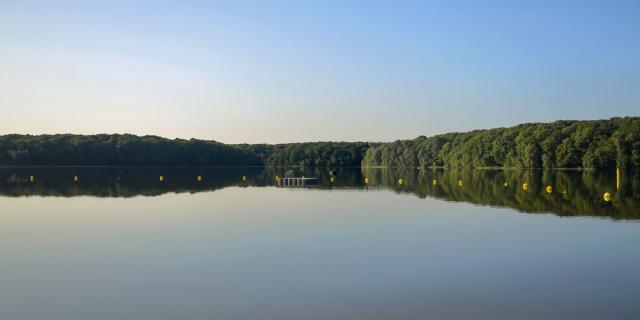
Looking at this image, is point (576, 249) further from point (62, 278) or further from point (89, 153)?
point (89, 153)

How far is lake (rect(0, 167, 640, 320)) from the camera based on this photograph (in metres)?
15.4

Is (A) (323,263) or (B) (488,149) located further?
(B) (488,149)

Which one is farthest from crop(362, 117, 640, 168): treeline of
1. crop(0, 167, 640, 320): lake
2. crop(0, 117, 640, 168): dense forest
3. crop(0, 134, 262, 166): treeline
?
crop(0, 134, 262, 166): treeline

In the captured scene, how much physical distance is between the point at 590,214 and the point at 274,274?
25.9 m

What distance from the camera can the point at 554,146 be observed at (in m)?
127

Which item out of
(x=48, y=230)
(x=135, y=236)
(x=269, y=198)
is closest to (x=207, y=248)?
(x=135, y=236)

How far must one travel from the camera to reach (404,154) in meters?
196

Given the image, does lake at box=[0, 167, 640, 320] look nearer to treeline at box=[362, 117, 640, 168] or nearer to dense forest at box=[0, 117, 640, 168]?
treeline at box=[362, 117, 640, 168]

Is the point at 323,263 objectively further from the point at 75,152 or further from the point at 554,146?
the point at 75,152

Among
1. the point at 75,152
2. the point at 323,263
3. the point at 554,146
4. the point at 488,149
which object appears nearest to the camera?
the point at 323,263

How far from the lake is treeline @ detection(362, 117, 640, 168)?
8575 cm

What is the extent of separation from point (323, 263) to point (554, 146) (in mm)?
117797

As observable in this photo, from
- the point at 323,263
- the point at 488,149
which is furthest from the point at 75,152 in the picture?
the point at 323,263

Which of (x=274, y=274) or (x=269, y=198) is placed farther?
(x=269, y=198)
